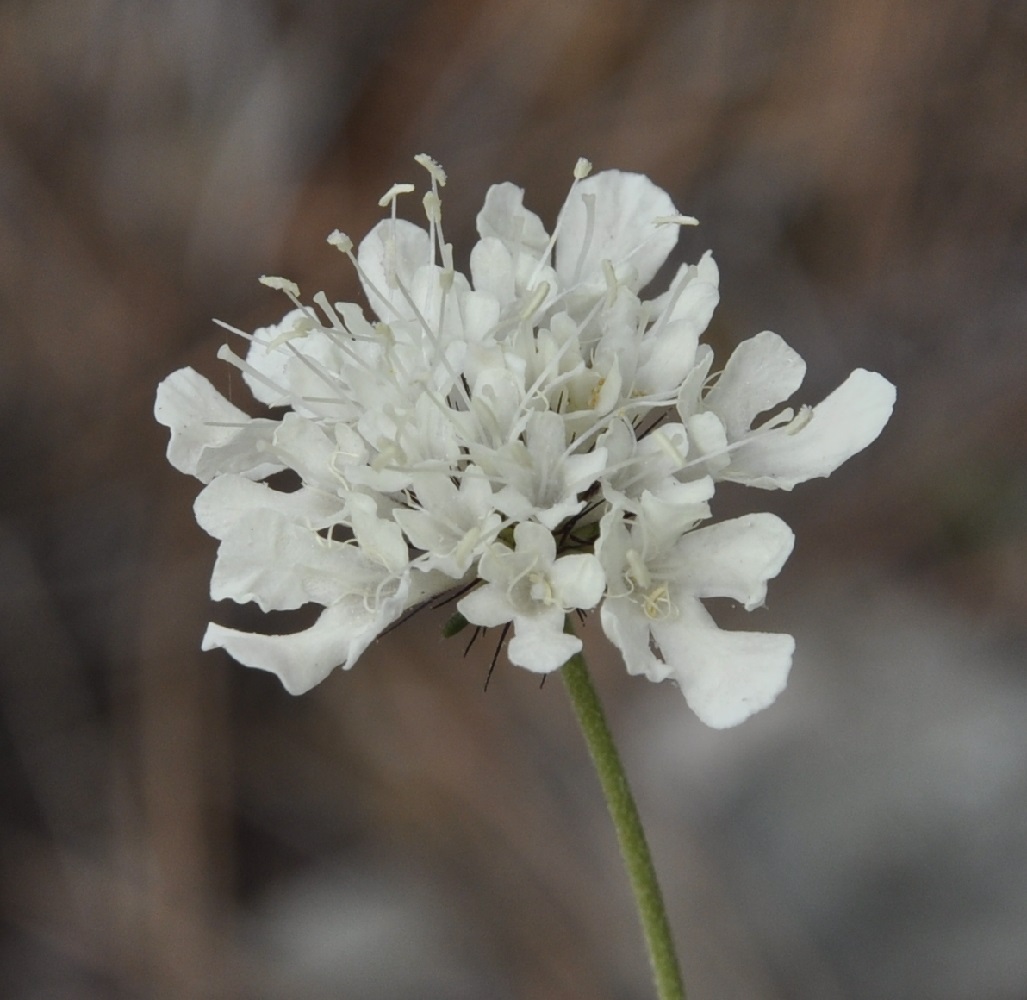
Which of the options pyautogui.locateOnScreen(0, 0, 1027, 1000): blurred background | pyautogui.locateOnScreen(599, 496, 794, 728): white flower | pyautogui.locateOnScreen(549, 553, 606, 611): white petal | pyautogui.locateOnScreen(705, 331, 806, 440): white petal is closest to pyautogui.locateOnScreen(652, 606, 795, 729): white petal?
pyautogui.locateOnScreen(599, 496, 794, 728): white flower

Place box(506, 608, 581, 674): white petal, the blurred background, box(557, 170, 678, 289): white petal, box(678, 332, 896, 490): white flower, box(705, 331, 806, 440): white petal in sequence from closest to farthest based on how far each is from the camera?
box(506, 608, 581, 674): white petal, box(678, 332, 896, 490): white flower, box(705, 331, 806, 440): white petal, box(557, 170, 678, 289): white petal, the blurred background

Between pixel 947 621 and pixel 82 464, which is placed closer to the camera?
pixel 947 621

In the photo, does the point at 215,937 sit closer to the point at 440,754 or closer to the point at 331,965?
the point at 331,965

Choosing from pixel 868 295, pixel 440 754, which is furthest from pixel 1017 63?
pixel 440 754

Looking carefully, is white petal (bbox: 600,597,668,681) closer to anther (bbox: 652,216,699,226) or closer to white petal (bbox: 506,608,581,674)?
white petal (bbox: 506,608,581,674)

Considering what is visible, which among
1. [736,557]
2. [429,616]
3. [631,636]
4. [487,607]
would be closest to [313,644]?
[487,607]

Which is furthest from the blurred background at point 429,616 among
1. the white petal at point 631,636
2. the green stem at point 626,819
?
the white petal at point 631,636
